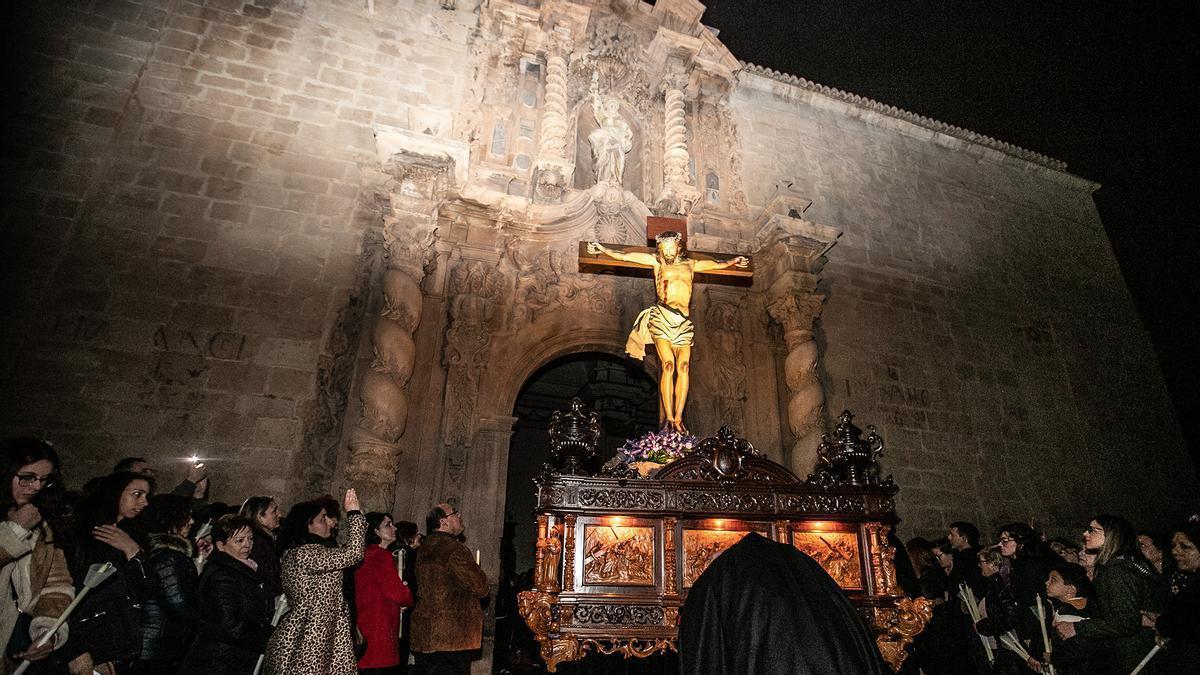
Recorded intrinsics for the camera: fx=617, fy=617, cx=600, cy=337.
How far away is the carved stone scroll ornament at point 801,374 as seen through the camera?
24.0ft

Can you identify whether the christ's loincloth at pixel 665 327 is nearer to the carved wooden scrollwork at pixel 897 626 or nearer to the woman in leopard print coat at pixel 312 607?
the carved wooden scrollwork at pixel 897 626

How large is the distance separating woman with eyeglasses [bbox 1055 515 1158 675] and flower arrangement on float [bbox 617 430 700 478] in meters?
2.72

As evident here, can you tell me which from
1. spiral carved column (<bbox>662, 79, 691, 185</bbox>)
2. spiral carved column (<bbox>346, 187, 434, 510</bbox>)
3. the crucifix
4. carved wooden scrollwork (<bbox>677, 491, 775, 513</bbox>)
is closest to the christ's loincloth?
the crucifix

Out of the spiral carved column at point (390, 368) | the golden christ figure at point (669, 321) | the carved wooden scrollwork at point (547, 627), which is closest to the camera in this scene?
the carved wooden scrollwork at point (547, 627)

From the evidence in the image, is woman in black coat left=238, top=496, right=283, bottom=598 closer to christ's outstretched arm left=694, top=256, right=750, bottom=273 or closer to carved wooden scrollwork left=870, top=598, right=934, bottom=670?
carved wooden scrollwork left=870, top=598, right=934, bottom=670

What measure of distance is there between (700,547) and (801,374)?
3871mm

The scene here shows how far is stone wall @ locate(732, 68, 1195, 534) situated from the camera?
9180mm

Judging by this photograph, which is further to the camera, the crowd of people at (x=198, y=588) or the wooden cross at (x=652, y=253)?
the wooden cross at (x=652, y=253)

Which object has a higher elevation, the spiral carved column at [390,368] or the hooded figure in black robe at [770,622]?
the spiral carved column at [390,368]

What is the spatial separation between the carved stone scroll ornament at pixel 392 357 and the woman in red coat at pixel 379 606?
5.18 feet

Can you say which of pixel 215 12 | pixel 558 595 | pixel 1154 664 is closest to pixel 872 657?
pixel 558 595

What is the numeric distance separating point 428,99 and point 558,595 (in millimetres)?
7071

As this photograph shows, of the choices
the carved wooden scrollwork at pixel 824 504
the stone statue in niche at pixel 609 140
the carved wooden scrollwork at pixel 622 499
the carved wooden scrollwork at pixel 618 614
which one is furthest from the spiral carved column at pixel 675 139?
the carved wooden scrollwork at pixel 618 614

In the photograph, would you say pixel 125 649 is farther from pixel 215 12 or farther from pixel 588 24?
pixel 588 24
